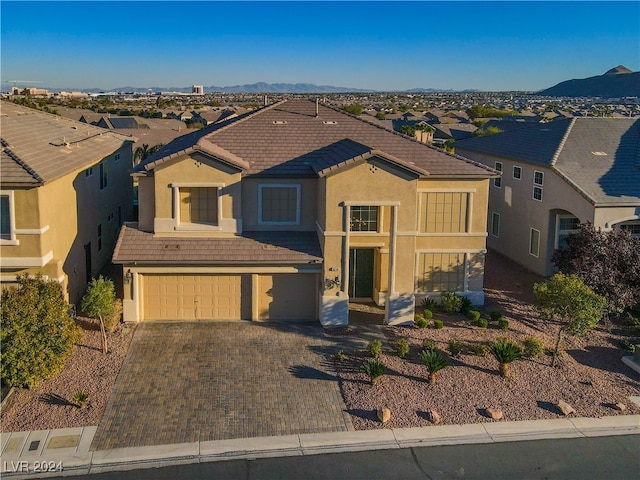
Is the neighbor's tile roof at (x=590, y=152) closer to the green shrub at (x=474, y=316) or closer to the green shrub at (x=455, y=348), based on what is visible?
the green shrub at (x=474, y=316)

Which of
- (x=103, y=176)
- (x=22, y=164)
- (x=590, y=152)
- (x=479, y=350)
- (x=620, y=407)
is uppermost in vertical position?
(x=590, y=152)

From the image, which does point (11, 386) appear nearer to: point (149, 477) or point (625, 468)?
point (149, 477)

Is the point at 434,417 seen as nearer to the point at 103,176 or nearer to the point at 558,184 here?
the point at 558,184

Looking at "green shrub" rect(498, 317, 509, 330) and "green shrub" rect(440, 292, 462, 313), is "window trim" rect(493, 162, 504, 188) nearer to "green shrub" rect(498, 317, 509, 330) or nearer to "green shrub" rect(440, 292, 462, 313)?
"green shrub" rect(440, 292, 462, 313)

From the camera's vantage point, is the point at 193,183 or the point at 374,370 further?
the point at 193,183

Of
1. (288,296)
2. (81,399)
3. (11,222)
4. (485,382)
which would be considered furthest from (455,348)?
(11,222)

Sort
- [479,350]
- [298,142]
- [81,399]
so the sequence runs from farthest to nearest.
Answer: [298,142], [479,350], [81,399]

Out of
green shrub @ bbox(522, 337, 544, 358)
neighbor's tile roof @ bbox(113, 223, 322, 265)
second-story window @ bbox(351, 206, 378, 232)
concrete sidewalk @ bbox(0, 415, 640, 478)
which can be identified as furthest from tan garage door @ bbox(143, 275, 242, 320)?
green shrub @ bbox(522, 337, 544, 358)

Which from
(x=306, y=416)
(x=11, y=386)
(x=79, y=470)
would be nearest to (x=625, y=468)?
(x=306, y=416)
